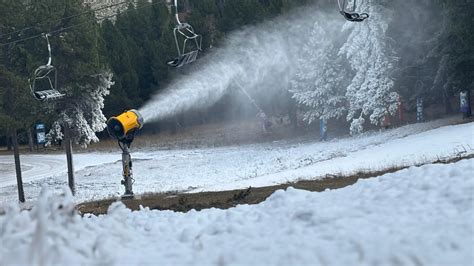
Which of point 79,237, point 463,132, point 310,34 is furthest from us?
point 310,34

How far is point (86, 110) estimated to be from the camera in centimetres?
4244

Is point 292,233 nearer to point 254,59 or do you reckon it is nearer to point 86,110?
point 86,110

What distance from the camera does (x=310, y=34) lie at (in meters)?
54.9

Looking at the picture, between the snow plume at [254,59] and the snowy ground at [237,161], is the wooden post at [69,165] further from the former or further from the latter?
the snow plume at [254,59]

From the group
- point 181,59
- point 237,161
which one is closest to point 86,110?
point 237,161

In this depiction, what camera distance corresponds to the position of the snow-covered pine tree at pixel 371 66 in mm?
47750

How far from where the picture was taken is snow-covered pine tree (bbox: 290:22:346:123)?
53062 mm

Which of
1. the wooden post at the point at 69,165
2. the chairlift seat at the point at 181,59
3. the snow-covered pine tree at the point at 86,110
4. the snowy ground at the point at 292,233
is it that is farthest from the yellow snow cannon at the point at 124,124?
the snow-covered pine tree at the point at 86,110

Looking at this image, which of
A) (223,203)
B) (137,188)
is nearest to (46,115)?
(137,188)

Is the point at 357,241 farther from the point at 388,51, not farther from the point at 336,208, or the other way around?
the point at 388,51

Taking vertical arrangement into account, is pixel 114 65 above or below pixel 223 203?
above

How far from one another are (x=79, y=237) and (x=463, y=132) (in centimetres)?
2528

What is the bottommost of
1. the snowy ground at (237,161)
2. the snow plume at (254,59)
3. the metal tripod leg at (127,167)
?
the snowy ground at (237,161)

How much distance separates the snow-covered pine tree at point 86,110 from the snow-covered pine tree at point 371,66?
1577cm
